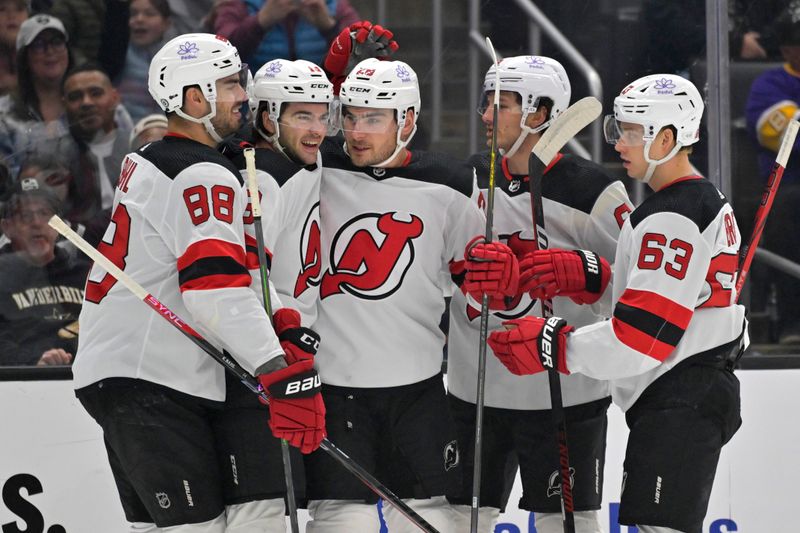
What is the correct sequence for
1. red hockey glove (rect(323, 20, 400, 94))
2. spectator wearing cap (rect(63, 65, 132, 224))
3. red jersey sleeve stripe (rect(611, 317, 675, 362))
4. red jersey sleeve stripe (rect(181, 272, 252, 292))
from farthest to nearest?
spectator wearing cap (rect(63, 65, 132, 224)), red hockey glove (rect(323, 20, 400, 94)), red jersey sleeve stripe (rect(611, 317, 675, 362)), red jersey sleeve stripe (rect(181, 272, 252, 292))

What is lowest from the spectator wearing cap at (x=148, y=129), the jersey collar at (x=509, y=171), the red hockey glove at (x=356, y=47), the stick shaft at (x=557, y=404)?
the stick shaft at (x=557, y=404)

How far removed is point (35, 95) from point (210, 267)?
1.31m

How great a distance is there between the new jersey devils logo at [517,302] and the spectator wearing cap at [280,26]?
0.86m

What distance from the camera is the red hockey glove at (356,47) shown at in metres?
3.22

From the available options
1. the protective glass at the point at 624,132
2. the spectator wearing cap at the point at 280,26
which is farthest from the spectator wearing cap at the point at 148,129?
the protective glass at the point at 624,132

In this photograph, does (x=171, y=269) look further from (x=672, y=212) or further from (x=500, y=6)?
(x=500, y=6)

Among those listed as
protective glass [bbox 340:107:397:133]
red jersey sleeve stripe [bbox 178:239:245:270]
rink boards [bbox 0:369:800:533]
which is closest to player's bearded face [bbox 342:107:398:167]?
protective glass [bbox 340:107:397:133]

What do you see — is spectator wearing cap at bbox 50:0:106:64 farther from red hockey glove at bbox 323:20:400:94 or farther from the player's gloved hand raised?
the player's gloved hand raised

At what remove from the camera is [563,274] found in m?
2.88

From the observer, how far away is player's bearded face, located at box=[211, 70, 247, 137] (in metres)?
2.79

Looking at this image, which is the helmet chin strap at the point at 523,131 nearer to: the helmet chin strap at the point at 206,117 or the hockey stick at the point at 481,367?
the hockey stick at the point at 481,367

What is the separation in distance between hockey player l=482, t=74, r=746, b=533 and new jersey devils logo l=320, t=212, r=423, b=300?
33 cm

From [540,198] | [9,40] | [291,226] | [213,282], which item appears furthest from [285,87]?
[9,40]

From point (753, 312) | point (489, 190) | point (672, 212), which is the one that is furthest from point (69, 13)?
point (753, 312)
